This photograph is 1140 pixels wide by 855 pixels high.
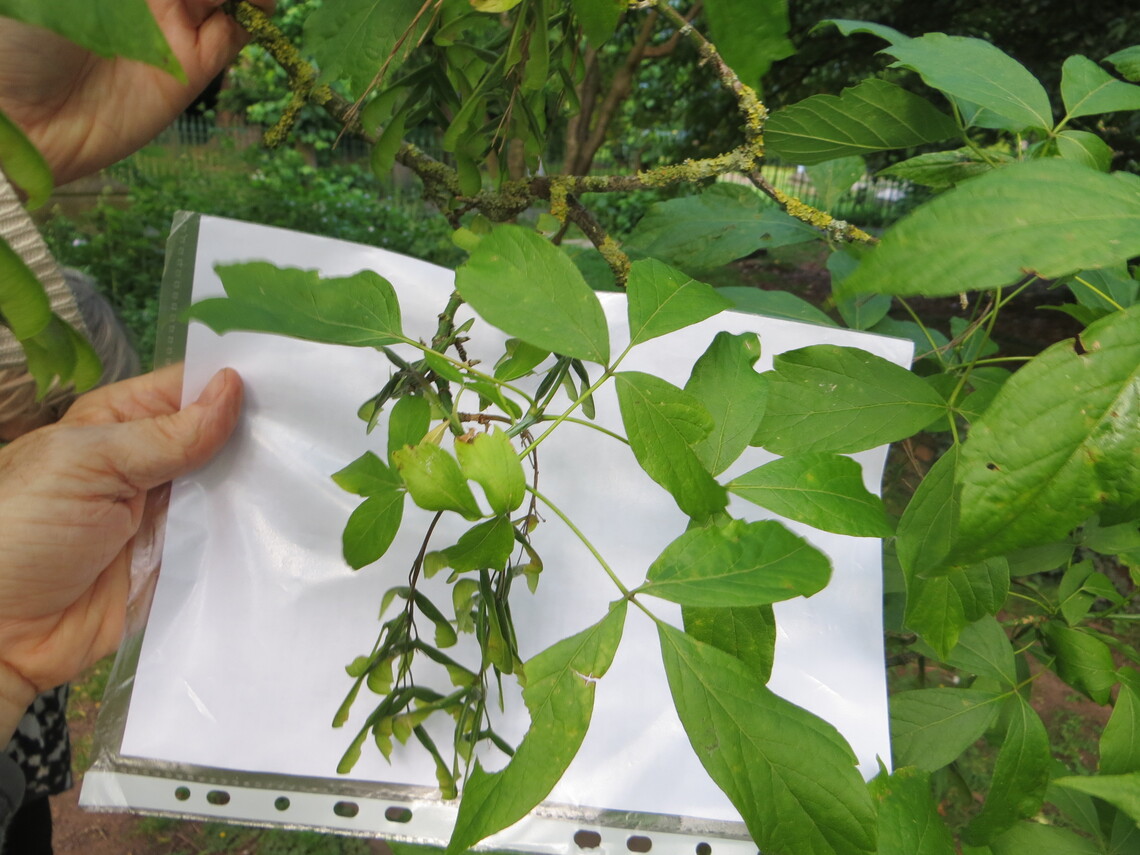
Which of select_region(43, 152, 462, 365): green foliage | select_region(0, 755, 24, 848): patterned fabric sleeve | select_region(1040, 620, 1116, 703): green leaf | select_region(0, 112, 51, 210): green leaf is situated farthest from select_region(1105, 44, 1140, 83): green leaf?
select_region(43, 152, 462, 365): green foliage

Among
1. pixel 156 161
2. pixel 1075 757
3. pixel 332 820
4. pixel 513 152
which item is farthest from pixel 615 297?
pixel 156 161

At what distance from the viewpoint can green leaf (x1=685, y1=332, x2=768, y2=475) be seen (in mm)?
405

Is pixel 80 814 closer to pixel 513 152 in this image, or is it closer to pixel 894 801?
pixel 894 801

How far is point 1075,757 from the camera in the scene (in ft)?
6.48

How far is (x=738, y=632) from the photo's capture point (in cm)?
38

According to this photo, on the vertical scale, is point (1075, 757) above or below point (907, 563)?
below

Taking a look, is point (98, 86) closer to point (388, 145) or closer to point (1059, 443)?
point (388, 145)

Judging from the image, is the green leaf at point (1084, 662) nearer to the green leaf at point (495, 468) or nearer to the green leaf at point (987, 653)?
the green leaf at point (987, 653)

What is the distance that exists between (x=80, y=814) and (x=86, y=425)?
1800 millimetres

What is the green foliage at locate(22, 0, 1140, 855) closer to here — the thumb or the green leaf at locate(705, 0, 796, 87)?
the green leaf at locate(705, 0, 796, 87)

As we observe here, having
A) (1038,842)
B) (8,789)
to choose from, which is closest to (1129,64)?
(1038,842)

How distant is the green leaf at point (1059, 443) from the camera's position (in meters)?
0.29

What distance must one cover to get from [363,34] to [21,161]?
35cm

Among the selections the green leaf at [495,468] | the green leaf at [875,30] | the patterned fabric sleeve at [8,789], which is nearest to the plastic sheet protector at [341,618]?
the green leaf at [875,30]
